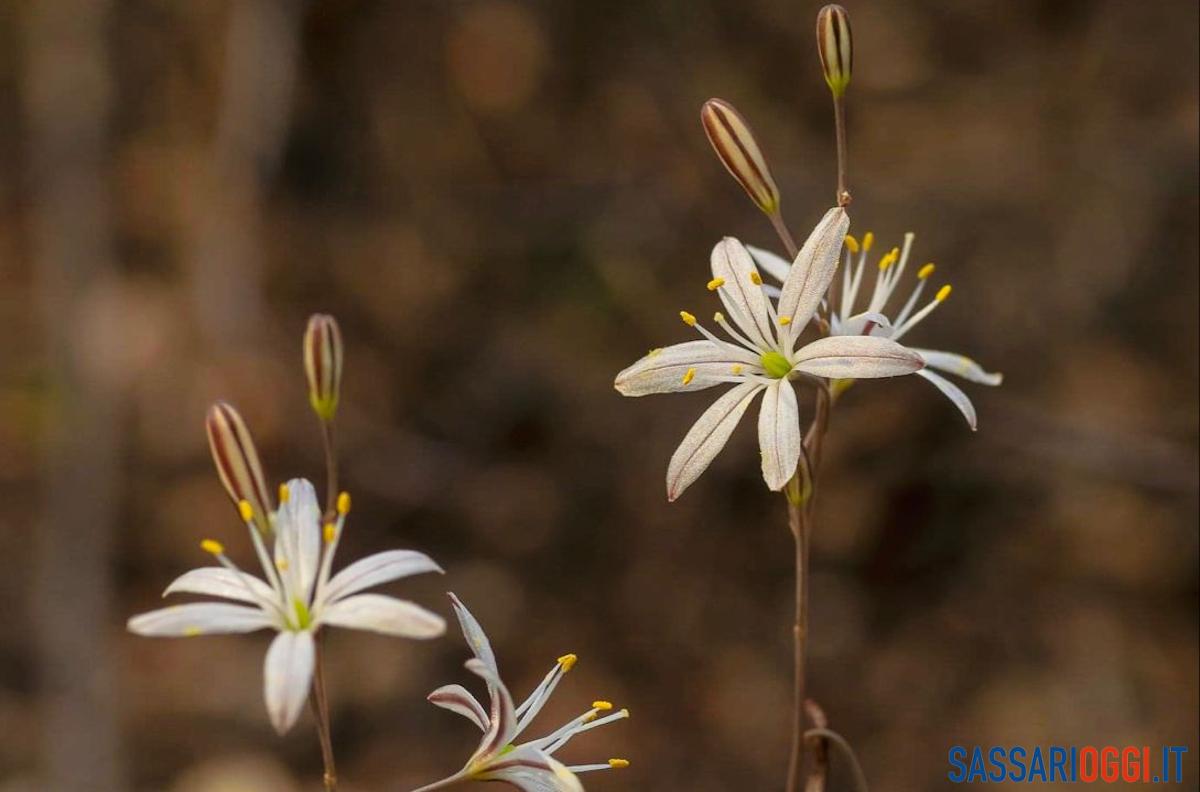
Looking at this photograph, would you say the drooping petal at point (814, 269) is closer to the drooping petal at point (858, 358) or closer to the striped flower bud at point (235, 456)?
the drooping petal at point (858, 358)

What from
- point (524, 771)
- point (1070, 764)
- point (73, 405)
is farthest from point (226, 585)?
point (73, 405)

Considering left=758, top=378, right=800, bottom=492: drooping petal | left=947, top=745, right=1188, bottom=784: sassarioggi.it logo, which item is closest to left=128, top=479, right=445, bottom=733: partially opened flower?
left=758, top=378, right=800, bottom=492: drooping petal

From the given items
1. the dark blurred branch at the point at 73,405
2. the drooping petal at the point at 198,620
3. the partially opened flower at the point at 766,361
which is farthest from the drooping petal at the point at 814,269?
the dark blurred branch at the point at 73,405

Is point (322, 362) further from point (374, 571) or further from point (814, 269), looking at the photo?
point (814, 269)

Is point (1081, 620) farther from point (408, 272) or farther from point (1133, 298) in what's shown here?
point (408, 272)

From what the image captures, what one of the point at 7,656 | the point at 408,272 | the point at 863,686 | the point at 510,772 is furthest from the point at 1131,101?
the point at 7,656
